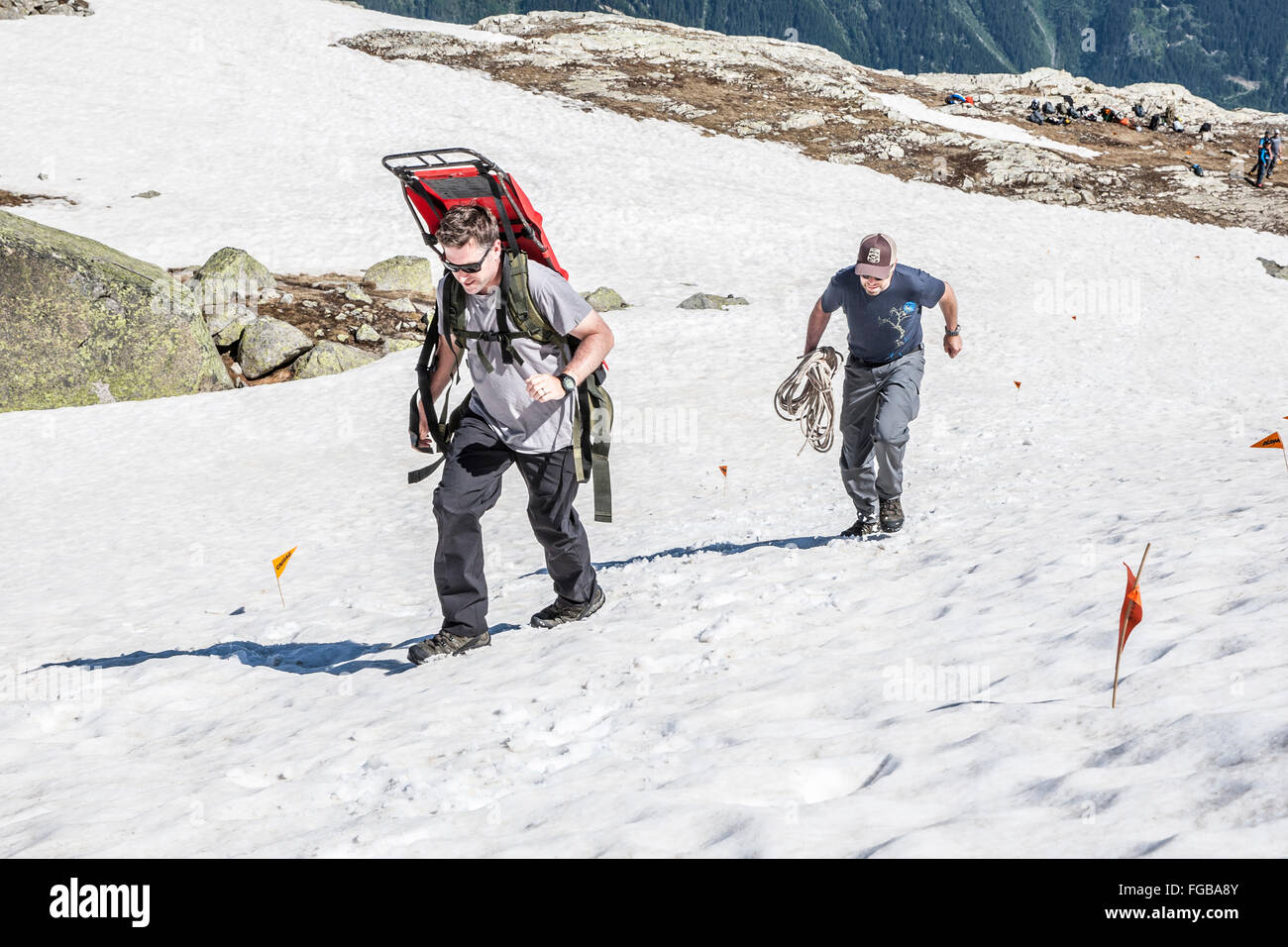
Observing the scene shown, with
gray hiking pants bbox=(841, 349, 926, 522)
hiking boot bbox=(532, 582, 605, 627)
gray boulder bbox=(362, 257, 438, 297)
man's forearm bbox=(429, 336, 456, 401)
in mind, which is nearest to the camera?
man's forearm bbox=(429, 336, 456, 401)

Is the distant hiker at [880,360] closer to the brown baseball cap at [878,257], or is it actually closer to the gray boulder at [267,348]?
the brown baseball cap at [878,257]

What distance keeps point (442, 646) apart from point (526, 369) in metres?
1.87

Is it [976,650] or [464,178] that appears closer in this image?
[976,650]

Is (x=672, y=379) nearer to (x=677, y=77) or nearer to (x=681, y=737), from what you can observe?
(x=681, y=737)

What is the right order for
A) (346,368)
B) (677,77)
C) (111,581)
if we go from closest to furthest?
1. (111,581)
2. (346,368)
3. (677,77)

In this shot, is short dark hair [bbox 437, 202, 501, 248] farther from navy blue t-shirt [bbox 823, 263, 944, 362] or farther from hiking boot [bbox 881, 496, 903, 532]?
hiking boot [bbox 881, 496, 903, 532]

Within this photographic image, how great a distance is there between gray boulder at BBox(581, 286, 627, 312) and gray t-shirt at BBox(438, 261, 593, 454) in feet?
50.9

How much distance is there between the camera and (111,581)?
28.5ft

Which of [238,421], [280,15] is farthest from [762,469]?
[280,15]

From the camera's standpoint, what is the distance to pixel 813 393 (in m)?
8.70

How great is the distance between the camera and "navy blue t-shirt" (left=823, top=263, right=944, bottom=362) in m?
7.16

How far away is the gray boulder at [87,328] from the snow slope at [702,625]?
2.53 feet

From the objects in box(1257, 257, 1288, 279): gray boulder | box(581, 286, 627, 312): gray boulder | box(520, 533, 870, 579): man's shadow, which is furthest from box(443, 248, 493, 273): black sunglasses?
box(1257, 257, 1288, 279): gray boulder

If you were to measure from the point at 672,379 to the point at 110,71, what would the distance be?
33.8 metres
